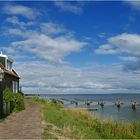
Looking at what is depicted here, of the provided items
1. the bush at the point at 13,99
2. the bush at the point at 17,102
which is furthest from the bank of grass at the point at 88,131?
the bush at the point at 17,102

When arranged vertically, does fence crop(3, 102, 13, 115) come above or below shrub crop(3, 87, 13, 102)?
below

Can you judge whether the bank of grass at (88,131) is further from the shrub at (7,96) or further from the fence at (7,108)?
the shrub at (7,96)

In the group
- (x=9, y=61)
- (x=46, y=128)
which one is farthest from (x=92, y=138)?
(x=9, y=61)

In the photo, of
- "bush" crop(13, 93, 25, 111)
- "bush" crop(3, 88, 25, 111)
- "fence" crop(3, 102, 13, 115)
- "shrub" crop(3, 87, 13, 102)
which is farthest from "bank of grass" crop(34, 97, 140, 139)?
"bush" crop(13, 93, 25, 111)

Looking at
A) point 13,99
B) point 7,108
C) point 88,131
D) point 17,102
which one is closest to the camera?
point 88,131

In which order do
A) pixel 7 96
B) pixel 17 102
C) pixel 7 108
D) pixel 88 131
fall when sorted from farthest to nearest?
pixel 17 102
pixel 7 96
pixel 7 108
pixel 88 131

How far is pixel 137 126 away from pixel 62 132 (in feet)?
25.7

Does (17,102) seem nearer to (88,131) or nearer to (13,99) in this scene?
(13,99)

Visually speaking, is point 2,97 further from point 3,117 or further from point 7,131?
point 7,131

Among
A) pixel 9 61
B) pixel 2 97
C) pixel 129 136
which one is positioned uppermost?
pixel 9 61

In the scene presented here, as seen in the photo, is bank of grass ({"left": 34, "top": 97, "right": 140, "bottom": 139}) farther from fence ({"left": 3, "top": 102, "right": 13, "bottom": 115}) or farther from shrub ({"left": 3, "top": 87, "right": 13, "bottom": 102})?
shrub ({"left": 3, "top": 87, "right": 13, "bottom": 102})

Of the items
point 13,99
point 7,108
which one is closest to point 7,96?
point 7,108

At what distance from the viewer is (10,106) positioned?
107 feet

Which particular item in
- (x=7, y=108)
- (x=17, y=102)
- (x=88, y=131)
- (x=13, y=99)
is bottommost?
(x=88, y=131)
